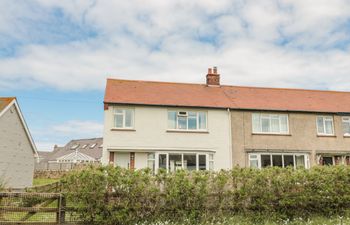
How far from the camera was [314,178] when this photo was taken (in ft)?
41.4

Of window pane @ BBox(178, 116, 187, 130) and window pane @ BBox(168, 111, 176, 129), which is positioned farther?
window pane @ BBox(178, 116, 187, 130)

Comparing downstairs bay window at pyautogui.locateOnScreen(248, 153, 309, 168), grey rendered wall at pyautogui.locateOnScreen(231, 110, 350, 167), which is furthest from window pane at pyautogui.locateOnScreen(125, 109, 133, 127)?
downstairs bay window at pyautogui.locateOnScreen(248, 153, 309, 168)

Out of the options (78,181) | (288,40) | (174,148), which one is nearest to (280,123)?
(288,40)

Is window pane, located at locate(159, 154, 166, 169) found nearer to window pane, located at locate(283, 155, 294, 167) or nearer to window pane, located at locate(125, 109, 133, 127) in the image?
window pane, located at locate(125, 109, 133, 127)

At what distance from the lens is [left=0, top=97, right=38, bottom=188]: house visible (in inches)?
952

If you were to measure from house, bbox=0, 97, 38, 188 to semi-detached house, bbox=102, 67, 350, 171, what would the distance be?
8239mm

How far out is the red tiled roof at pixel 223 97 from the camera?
73.5 ft

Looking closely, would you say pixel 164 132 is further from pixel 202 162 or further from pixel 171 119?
pixel 202 162

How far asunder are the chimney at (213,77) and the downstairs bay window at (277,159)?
715cm

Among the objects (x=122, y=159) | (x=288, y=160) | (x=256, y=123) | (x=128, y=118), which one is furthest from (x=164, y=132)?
(x=288, y=160)

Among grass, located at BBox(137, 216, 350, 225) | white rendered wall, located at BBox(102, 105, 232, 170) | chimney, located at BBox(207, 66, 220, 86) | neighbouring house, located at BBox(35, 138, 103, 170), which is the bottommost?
grass, located at BBox(137, 216, 350, 225)

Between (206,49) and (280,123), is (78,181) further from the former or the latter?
(280,123)

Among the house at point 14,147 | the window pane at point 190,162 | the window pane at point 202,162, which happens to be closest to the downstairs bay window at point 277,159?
the window pane at point 202,162

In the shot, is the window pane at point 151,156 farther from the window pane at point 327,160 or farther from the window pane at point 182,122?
the window pane at point 327,160
